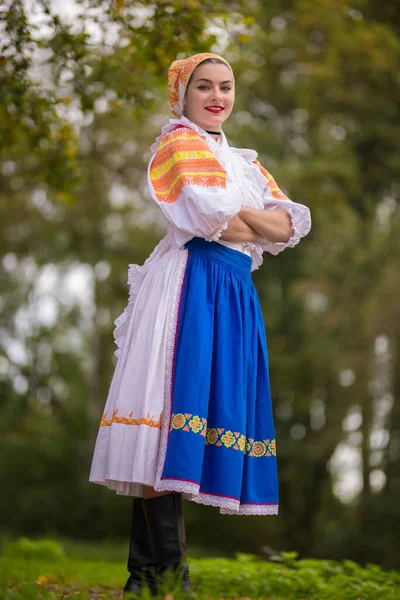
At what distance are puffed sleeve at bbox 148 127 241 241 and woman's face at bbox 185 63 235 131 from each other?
119 mm

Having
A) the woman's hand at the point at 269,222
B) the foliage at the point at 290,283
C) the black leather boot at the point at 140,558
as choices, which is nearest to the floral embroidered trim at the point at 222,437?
the black leather boot at the point at 140,558

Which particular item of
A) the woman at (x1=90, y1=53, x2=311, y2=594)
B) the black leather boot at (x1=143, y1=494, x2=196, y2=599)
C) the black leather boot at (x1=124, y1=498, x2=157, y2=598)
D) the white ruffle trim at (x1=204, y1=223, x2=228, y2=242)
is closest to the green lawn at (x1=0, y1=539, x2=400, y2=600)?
the black leather boot at (x1=124, y1=498, x2=157, y2=598)

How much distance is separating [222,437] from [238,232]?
0.77 m

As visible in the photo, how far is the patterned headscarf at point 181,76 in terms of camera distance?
131 inches

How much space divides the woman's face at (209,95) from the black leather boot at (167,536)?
4.75ft

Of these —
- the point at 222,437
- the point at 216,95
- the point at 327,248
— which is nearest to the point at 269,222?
the point at 216,95

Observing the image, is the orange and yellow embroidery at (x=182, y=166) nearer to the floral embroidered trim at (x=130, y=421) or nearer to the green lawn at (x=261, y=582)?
the floral embroidered trim at (x=130, y=421)

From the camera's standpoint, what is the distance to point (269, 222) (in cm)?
325

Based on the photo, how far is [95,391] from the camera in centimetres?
1502

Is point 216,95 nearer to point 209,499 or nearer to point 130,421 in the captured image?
point 130,421

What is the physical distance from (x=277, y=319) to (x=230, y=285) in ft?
36.3

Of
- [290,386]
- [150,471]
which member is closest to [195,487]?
[150,471]

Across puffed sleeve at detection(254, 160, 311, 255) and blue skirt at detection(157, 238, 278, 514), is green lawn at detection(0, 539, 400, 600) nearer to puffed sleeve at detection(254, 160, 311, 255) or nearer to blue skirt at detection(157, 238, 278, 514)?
blue skirt at detection(157, 238, 278, 514)

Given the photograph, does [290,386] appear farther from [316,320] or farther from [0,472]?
[0,472]
